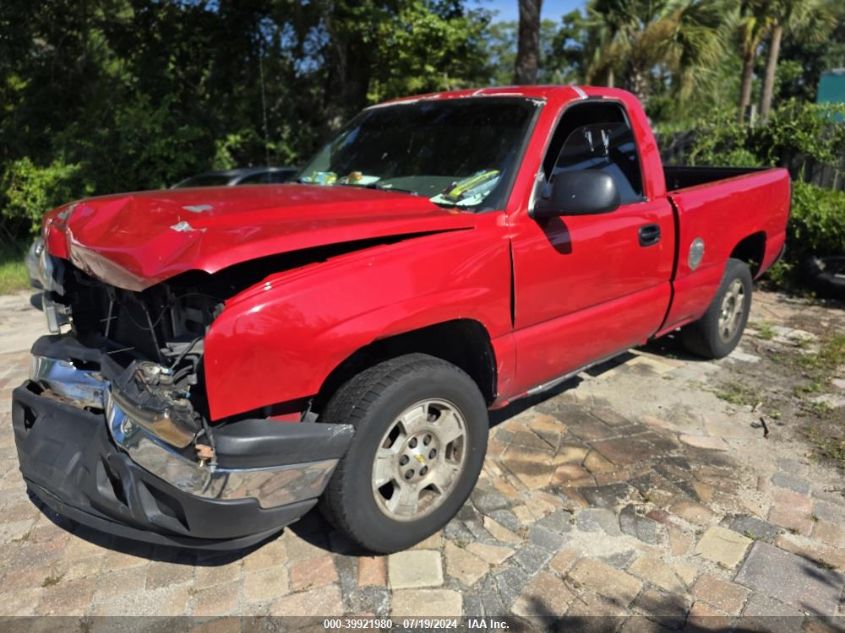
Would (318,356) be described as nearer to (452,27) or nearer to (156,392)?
(156,392)

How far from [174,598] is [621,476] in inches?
87.7

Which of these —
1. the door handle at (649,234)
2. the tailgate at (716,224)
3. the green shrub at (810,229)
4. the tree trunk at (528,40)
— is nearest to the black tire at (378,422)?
the door handle at (649,234)

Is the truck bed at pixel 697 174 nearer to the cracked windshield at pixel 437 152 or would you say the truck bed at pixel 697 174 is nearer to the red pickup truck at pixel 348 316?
the red pickup truck at pixel 348 316

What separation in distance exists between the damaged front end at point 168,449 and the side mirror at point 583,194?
1.46 meters

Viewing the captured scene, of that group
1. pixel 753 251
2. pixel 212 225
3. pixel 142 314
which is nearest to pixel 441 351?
pixel 212 225

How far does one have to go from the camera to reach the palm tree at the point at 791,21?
17.0 m

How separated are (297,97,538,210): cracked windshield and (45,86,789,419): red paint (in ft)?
0.38

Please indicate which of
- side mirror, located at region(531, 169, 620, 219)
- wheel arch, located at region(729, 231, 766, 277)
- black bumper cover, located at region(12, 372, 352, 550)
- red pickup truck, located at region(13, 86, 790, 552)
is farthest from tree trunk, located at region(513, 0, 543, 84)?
black bumper cover, located at region(12, 372, 352, 550)

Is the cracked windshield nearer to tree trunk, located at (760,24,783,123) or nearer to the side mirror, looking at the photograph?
the side mirror

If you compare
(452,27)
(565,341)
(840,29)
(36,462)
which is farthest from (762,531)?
(840,29)

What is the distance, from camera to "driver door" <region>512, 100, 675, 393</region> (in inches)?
127

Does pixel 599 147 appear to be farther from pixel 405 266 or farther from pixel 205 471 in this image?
pixel 205 471

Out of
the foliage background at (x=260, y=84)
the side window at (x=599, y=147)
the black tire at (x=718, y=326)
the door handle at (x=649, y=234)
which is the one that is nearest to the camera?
the side window at (x=599, y=147)

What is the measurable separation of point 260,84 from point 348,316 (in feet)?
39.3
